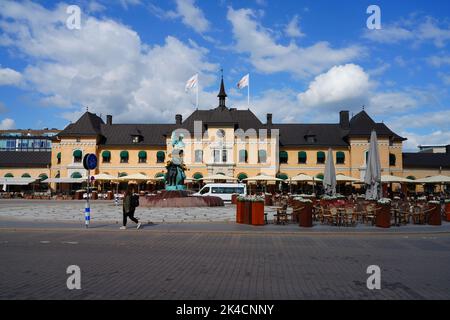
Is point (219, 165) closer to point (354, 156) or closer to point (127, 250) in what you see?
point (354, 156)

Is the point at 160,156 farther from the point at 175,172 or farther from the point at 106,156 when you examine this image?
the point at 175,172

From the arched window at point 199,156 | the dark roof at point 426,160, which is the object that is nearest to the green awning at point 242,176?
the arched window at point 199,156

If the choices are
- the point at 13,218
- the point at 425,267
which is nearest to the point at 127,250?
the point at 425,267

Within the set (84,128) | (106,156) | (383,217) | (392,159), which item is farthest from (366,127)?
(84,128)

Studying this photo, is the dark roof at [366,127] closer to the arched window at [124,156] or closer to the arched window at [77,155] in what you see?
the arched window at [124,156]

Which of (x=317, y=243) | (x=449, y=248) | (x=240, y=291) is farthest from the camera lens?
(x=317, y=243)

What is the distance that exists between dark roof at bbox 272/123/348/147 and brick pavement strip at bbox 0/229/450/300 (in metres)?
44.6

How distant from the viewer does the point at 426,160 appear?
60.9 meters

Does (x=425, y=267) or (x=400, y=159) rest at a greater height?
(x=400, y=159)

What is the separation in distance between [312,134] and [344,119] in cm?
702

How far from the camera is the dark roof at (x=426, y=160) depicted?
59.3 m

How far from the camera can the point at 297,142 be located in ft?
195

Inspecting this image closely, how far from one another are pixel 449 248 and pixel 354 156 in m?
46.0

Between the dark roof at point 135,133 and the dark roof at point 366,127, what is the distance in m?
28.7
